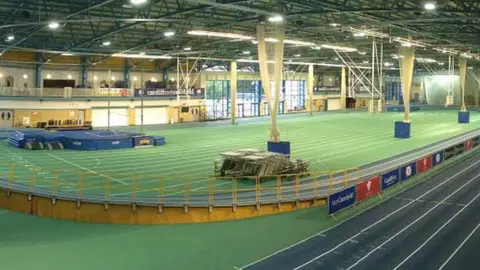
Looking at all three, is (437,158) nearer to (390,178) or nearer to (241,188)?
(390,178)

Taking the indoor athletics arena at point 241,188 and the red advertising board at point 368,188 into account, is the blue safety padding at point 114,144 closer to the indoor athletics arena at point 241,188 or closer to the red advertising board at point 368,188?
the indoor athletics arena at point 241,188

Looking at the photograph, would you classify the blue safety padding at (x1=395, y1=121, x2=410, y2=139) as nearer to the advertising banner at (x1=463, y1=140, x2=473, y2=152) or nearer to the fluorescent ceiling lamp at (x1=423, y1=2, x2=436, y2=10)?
the advertising banner at (x1=463, y1=140, x2=473, y2=152)

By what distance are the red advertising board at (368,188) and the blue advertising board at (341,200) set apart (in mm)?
550

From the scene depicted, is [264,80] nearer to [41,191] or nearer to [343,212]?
[343,212]

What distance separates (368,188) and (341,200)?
8.68ft

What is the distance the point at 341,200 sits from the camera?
19094mm

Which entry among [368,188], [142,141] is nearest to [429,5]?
[368,188]

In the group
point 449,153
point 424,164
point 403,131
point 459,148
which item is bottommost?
point 424,164

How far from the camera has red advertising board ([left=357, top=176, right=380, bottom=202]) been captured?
20450 mm

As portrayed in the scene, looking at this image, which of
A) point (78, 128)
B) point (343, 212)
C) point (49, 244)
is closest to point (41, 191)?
point (49, 244)

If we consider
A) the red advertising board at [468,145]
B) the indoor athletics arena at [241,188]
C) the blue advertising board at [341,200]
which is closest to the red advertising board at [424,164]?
the indoor athletics arena at [241,188]

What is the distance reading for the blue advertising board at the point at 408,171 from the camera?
24655mm

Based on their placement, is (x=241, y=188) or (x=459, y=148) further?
(x=459, y=148)

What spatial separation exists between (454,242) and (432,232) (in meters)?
1.15
